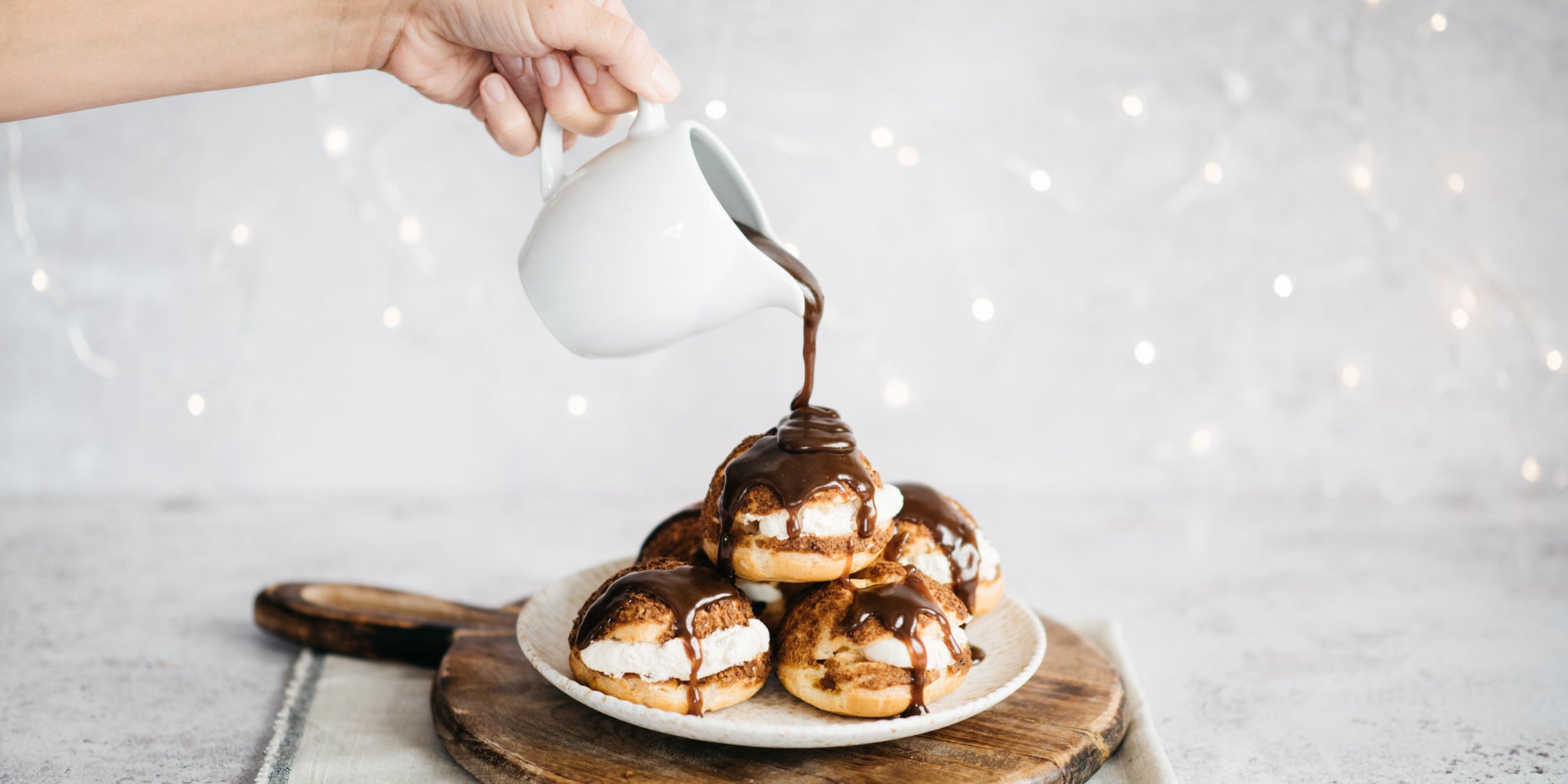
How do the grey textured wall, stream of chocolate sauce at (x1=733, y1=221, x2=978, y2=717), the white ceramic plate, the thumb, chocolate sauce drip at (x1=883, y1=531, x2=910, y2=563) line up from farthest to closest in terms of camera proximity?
the grey textured wall → chocolate sauce drip at (x1=883, y1=531, x2=910, y2=563) → the thumb → stream of chocolate sauce at (x1=733, y1=221, x2=978, y2=717) → the white ceramic plate

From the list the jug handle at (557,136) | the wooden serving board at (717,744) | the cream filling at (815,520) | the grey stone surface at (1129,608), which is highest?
the jug handle at (557,136)

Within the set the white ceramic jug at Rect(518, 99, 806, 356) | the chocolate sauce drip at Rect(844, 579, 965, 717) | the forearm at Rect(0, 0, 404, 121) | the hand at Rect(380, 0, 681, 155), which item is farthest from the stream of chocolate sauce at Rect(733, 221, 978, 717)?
the forearm at Rect(0, 0, 404, 121)

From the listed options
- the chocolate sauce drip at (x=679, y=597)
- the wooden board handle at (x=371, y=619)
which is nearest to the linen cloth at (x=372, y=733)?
the wooden board handle at (x=371, y=619)

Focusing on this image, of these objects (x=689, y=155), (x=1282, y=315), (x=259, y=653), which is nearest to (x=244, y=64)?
(x=689, y=155)

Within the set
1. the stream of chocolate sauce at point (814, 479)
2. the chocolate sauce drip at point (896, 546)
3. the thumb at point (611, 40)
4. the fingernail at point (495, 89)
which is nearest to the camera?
the stream of chocolate sauce at point (814, 479)

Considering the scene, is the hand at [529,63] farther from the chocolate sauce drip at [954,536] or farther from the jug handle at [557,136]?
the chocolate sauce drip at [954,536]

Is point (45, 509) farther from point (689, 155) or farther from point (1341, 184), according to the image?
point (1341, 184)

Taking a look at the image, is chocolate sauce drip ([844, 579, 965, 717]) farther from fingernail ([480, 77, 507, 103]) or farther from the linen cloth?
fingernail ([480, 77, 507, 103])
